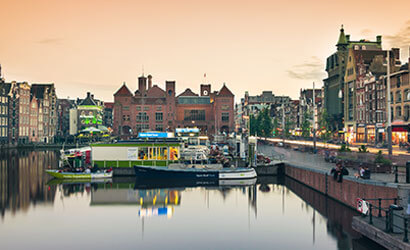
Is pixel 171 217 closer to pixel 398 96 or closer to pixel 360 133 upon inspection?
pixel 398 96

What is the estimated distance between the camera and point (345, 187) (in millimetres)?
Result: 32500

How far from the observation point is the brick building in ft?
517

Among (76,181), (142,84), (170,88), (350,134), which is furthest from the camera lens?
(142,84)

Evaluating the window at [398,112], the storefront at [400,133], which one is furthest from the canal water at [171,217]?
the window at [398,112]

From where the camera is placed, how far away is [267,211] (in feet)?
118

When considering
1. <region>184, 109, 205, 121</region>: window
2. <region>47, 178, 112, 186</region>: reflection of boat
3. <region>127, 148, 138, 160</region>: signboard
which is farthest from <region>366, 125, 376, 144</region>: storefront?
<region>184, 109, 205, 121</region>: window

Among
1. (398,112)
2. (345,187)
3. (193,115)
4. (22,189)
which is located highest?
(193,115)

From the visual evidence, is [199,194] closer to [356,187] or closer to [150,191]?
[150,191]

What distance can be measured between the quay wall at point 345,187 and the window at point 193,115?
115354 millimetres

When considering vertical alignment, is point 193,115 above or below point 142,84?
below

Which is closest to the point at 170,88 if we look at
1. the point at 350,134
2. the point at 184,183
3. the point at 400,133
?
the point at 350,134

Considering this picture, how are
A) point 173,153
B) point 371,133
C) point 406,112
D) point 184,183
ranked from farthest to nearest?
point 371,133
point 406,112
point 173,153
point 184,183

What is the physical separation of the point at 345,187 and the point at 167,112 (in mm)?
131483

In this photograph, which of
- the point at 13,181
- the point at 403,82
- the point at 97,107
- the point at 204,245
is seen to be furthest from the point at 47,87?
the point at 204,245
